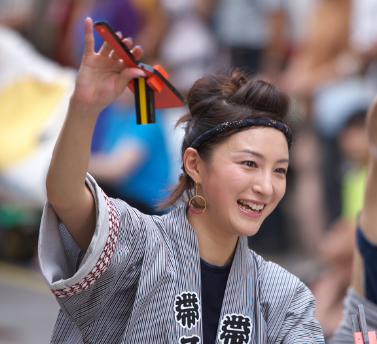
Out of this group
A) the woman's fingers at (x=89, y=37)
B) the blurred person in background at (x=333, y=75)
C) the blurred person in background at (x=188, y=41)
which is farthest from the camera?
the blurred person in background at (x=188, y=41)

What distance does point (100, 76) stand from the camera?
8.46 ft

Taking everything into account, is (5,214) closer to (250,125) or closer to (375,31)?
(375,31)

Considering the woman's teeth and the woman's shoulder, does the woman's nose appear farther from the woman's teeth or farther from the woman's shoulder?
the woman's shoulder

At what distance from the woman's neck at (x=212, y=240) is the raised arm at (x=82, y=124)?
1.32 ft

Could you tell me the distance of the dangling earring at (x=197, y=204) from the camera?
289 centimetres

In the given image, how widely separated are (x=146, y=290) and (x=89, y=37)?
70 centimetres

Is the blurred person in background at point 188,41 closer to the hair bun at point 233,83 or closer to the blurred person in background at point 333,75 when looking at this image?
the blurred person in background at point 333,75

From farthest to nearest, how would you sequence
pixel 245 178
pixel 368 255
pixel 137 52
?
pixel 368 255
pixel 245 178
pixel 137 52

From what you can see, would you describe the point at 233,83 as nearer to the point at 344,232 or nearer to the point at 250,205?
the point at 250,205

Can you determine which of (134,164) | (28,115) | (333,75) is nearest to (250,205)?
(134,164)

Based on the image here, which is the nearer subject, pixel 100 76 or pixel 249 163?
pixel 100 76

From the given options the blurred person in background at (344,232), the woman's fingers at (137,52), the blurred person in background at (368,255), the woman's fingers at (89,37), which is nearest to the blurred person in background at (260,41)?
the blurred person in background at (344,232)

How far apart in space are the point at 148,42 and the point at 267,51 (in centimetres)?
106

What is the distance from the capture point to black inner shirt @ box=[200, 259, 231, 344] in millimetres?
2785
